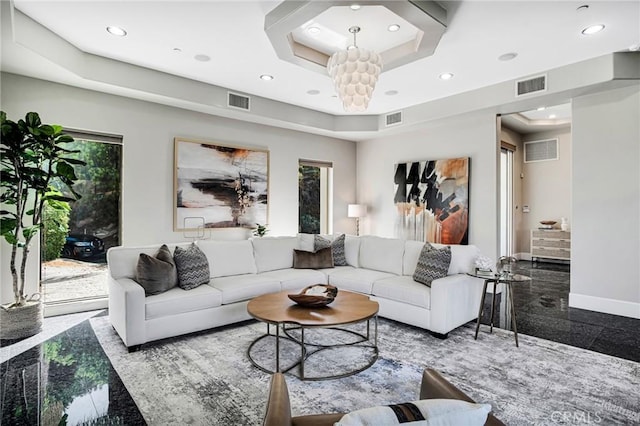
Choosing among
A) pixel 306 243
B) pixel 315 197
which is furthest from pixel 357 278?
pixel 315 197

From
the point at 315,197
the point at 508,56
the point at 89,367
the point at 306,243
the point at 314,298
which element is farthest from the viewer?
the point at 315,197

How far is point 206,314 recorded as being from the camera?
11.6ft

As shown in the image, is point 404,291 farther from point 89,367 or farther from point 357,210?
point 357,210

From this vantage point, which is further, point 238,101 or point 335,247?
point 238,101

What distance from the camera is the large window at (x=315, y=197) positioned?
22.5 ft

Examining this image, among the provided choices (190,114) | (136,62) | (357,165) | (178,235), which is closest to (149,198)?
(178,235)

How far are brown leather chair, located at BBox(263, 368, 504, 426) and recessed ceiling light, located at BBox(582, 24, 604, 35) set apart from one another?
146 inches

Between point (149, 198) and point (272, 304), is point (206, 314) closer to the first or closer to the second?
point (272, 304)

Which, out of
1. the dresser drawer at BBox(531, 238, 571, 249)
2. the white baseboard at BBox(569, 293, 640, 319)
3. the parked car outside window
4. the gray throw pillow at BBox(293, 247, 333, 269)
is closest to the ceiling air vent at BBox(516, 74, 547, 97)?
the white baseboard at BBox(569, 293, 640, 319)

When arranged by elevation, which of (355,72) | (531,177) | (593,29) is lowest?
(531,177)

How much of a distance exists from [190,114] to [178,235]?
1833 mm

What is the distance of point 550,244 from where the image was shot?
7.90m

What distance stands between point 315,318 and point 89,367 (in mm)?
1896

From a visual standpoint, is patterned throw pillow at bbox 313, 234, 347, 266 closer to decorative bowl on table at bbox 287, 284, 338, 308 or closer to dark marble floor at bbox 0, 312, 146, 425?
decorative bowl on table at bbox 287, 284, 338, 308
